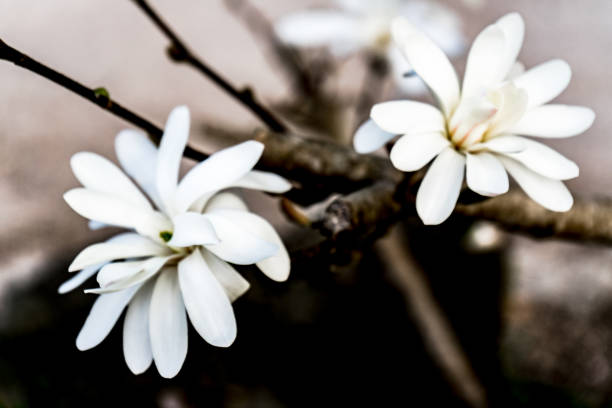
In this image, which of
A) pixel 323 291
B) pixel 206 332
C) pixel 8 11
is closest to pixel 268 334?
pixel 323 291

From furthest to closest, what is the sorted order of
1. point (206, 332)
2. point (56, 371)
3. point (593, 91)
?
point (593, 91), point (56, 371), point (206, 332)

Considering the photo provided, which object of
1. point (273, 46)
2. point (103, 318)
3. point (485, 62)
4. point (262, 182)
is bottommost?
point (103, 318)

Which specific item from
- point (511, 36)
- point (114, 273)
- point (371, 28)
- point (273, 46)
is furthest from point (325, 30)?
point (114, 273)

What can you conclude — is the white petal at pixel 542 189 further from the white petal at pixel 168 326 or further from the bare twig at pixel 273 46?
the bare twig at pixel 273 46

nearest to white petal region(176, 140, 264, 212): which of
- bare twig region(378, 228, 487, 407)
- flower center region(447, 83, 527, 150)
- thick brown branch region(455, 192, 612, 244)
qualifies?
flower center region(447, 83, 527, 150)

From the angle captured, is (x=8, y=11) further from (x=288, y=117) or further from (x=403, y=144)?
(x=403, y=144)

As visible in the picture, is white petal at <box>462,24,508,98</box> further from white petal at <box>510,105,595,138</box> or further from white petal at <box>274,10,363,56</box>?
A: white petal at <box>274,10,363,56</box>

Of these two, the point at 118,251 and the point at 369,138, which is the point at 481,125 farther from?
the point at 118,251

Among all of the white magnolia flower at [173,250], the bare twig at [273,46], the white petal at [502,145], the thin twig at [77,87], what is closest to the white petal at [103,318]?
the white magnolia flower at [173,250]
